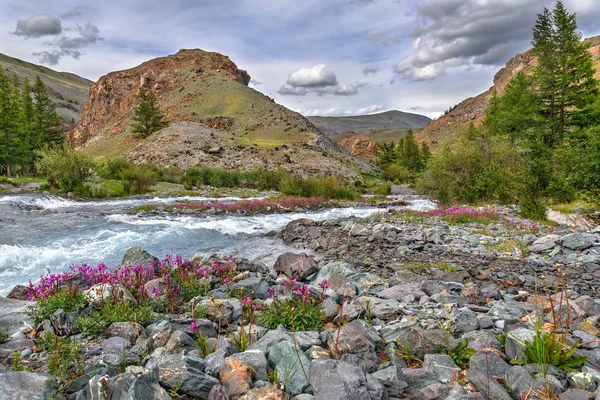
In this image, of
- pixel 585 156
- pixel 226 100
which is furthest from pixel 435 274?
pixel 226 100

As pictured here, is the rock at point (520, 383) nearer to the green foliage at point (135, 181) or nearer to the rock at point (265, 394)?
the rock at point (265, 394)

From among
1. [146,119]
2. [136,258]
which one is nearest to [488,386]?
[136,258]

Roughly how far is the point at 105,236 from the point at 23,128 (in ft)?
172

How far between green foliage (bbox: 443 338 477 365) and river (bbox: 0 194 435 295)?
8.48 m

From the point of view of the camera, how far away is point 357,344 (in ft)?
12.5

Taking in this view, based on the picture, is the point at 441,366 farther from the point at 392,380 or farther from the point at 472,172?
the point at 472,172

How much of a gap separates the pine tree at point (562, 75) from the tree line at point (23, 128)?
170ft

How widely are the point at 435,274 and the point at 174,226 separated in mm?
13703

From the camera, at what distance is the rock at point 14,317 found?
15.1ft

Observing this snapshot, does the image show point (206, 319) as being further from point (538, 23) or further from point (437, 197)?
point (538, 23)

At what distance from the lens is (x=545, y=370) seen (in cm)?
312

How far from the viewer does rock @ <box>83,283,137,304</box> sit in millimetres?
5035

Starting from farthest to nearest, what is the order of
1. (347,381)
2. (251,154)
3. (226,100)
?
(226,100), (251,154), (347,381)

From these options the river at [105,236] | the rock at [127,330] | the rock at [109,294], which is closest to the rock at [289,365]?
the rock at [127,330]
